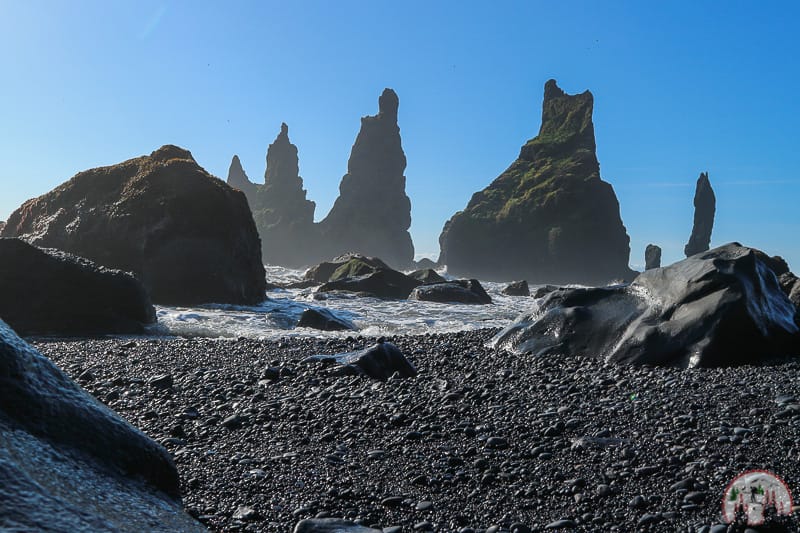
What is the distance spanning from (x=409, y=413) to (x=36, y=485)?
4.18 metres

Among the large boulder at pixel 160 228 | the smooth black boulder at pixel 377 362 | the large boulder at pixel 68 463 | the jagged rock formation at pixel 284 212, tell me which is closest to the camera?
the large boulder at pixel 68 463

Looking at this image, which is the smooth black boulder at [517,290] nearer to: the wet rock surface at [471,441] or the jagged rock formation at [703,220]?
the wet rock surface at [471,441]

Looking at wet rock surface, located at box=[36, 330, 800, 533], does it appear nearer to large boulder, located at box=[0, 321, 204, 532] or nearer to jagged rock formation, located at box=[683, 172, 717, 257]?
large boulder, located at box=[0, 321, 204, 532]

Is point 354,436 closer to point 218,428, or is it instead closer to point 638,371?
Result: point 218,428

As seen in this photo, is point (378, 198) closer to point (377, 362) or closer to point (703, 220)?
point (703, 220)

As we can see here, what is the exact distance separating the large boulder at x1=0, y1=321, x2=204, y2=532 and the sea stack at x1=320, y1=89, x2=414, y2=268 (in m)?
156

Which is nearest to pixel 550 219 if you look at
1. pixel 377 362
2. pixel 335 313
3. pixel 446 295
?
pixel 446 295

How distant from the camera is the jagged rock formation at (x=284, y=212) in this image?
175875 millimetres

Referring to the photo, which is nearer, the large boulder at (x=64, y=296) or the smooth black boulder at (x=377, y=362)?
the smooth black boulder at (x=377, y=362)

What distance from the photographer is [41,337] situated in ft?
46.2

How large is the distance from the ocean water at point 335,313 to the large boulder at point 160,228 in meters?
1.33

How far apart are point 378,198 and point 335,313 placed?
5644 inches

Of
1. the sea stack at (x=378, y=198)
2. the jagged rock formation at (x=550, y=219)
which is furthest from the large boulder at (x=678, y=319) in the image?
the sea stack at (x=378, y=198)

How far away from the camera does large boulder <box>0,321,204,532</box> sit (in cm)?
280
